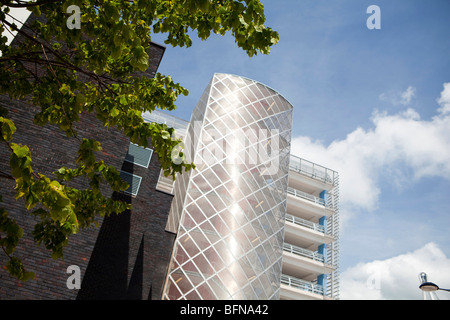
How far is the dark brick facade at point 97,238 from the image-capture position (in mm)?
8133

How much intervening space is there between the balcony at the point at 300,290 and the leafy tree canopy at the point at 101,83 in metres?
26.1

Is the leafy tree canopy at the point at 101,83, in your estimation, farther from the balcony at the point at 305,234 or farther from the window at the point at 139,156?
the balcony at the point at 305,234

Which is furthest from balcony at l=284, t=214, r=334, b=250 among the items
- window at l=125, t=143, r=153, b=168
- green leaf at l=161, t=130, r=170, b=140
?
green leaf at l=161, t=130, r=170, b=140

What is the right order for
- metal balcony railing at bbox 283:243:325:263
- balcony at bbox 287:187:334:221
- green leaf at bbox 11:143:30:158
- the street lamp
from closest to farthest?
green leaf at bbox 11:143:30:158 < the street lamp < metal balcony railing at bbox 283:243:325:263 < balcony at bbox 287:187:334:221

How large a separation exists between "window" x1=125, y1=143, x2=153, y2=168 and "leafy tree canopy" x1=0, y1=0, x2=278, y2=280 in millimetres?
9358

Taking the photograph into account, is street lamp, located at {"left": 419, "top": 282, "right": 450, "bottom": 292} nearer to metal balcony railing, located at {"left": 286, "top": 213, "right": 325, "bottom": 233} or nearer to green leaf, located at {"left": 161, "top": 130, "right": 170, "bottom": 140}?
green leaf, located at {"left": 161, "top": 130, "right": 170, "bottom": 140}

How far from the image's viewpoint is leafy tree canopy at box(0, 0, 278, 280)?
10.7 ft

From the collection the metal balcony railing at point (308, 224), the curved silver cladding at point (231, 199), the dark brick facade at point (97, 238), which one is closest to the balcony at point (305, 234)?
the metal balcony railing at point (308, 224)

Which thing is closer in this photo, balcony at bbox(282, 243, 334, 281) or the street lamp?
the street lamp

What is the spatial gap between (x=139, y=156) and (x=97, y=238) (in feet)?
14.2

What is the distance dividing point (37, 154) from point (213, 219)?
42.9 feet

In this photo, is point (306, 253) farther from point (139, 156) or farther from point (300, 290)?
point (139, 156)
